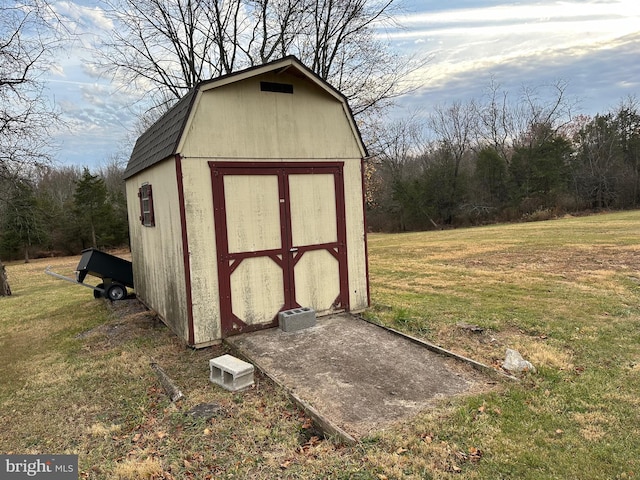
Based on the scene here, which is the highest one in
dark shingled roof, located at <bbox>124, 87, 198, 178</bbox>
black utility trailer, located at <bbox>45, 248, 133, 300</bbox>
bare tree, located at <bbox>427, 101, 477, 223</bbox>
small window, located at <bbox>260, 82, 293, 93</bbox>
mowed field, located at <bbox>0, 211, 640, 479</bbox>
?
bare tree, located at <bbox>427, 101, 477, 223</bbox>

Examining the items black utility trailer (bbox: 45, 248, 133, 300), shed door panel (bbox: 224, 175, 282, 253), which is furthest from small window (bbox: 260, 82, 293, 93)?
black utility trailer (bbox: 45, 248, 133, 300)

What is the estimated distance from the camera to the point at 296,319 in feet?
20.3

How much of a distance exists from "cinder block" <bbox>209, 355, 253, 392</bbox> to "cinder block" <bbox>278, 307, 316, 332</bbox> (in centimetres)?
152

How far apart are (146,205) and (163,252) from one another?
1330 millimetres

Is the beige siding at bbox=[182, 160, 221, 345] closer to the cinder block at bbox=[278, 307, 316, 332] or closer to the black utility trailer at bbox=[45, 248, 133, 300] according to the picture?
the cinder block at bbox=[278, 307, 316, 332]

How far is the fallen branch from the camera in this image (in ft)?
14.1

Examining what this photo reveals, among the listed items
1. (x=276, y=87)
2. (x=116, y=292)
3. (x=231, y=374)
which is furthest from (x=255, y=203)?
(x=116, y=292)

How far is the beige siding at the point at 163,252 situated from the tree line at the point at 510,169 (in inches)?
969

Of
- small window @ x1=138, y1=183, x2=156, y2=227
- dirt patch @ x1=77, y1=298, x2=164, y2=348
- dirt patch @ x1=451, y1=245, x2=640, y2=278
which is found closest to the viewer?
dirt patch @ x1=77, y1=298, x2=164, y2=348

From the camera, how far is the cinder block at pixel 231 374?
4.38 meters

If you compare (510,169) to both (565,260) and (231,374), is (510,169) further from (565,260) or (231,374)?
(231,374)

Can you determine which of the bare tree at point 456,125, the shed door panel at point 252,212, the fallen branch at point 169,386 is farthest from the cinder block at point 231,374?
the bare tree at point 456,125

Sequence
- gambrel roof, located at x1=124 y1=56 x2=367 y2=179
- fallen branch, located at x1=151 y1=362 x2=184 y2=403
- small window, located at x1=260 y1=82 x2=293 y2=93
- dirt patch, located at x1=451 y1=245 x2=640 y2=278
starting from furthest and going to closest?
dirt patch, located at x1=451 y1=245 x2=640 y2=278 < small window, located at x1=260 y1=82 x2=293 y2=93 < gambrel roof, located at x1=124 y1=56 x2=367 y2=179 < fallen branch, located at x1=151 y1=362 x2=184 y2=403

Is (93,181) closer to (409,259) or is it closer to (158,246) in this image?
(409,259)
